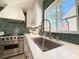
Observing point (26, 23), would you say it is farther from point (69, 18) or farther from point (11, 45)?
point (69, 18)

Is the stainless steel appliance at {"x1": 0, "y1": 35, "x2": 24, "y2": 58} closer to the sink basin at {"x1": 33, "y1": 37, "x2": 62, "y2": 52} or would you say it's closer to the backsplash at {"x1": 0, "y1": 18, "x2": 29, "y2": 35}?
the backsplash at {"x1": 0, "y1": 18, "x2": 29, "y2": 35}

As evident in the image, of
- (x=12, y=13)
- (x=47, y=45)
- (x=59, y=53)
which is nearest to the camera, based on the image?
(x=59, y=53)

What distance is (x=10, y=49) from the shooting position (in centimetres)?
377

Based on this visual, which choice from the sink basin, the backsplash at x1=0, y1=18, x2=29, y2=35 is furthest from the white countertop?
the backsplash at x1=0, y1=18, x2=29, y2=35

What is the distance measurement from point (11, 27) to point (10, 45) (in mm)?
1207

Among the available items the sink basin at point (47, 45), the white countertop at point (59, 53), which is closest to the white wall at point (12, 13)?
the sink basin at point (47, 45)

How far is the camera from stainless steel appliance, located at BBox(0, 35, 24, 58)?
140 inches

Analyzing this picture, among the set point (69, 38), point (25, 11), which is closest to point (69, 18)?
point (69, 38)

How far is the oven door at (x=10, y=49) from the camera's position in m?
3.61

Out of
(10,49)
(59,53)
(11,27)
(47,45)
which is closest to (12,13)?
(11,27)

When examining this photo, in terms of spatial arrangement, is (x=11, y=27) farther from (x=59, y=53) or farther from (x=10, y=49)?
(x=59, y=53)

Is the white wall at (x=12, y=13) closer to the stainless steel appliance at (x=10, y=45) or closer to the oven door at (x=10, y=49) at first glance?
the stainless steel appliance at (x=10, y=45)

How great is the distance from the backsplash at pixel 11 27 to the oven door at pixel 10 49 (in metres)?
0.89

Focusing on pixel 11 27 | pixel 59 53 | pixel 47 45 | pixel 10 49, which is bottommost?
pixel 10 49
